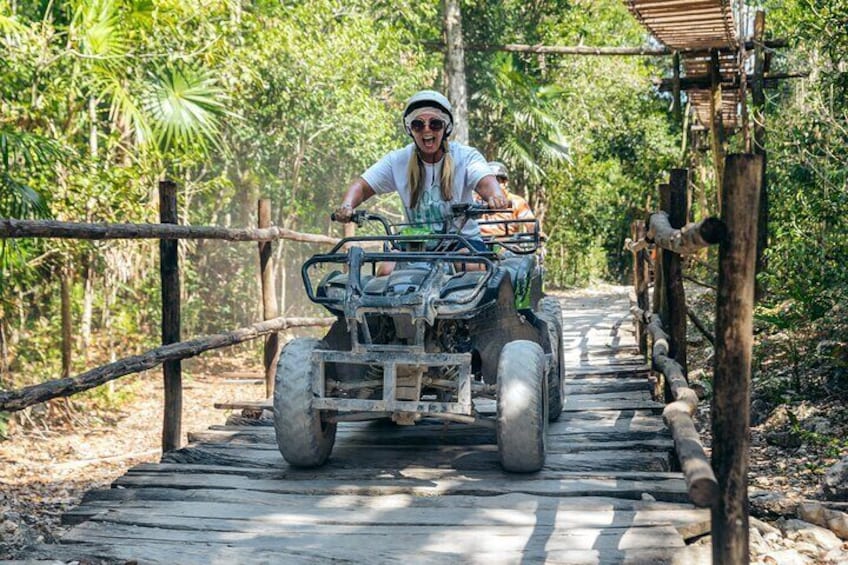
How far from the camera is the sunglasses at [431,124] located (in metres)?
5.12

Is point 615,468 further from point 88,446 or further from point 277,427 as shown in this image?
point 88,446

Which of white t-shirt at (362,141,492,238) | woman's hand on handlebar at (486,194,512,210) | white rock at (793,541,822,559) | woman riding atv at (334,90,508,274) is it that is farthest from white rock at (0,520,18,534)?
white rock at (793,541,822,559)

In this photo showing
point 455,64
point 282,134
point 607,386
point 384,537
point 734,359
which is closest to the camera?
point 734,359

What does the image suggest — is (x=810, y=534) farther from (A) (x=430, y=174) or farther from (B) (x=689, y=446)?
(A) (x=430, y=174)

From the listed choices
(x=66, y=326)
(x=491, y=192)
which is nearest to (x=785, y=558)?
(x=491, y=192)

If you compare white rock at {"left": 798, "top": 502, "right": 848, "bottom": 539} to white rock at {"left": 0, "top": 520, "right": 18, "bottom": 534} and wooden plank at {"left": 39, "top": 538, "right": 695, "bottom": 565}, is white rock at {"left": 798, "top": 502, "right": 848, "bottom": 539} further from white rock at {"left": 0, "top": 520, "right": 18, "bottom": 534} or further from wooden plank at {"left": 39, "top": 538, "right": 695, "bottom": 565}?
white rock at {"left": 0, "top": 520, "right": 18, "bottom": 534}

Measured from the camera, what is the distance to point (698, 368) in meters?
10.2

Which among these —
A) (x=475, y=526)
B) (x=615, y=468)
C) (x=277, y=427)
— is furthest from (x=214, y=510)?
(x=615, y=468)

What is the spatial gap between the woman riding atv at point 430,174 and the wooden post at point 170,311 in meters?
0.96

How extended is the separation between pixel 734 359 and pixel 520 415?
148 cm

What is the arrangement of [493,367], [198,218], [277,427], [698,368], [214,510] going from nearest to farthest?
[214,510], [277,427], [493,367], [698,368], [198,218]

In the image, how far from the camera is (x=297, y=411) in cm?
422

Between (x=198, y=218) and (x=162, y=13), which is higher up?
(x=162, y=13)

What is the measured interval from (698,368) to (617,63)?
1397 cm
